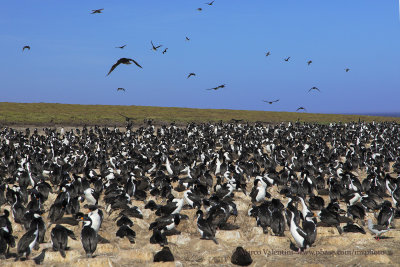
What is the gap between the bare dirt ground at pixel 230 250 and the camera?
12556 millimetres

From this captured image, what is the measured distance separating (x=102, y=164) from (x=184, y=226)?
11.0 metres

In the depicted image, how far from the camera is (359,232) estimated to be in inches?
591

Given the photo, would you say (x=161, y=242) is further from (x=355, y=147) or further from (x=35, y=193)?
(x=355, y=147)

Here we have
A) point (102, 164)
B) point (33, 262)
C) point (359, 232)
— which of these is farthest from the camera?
point (102, 164)

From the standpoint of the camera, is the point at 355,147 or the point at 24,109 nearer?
the point at 355,147

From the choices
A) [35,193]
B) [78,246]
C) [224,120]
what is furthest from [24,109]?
[78,246]

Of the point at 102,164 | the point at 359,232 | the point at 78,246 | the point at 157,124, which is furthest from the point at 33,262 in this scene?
the point at 157,124

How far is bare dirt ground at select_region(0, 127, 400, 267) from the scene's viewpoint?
494 inches

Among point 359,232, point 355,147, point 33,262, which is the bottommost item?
point 33,262

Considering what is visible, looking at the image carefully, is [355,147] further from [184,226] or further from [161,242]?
[161,242]

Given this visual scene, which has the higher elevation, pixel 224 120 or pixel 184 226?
pixel 224 120

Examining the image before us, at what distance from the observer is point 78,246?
13.9 metres

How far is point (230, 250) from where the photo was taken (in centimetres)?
1389

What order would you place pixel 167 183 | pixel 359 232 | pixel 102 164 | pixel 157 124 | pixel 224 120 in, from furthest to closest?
pixel 224 120, pixel 157 124, pixel 102 164, pixel 167 183, pixel 359 232
